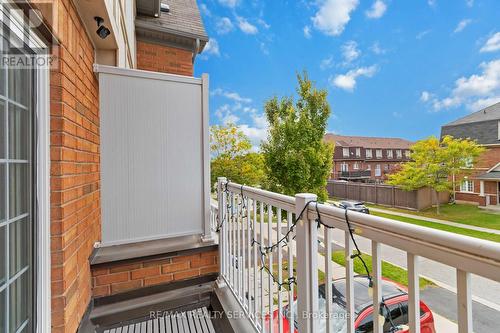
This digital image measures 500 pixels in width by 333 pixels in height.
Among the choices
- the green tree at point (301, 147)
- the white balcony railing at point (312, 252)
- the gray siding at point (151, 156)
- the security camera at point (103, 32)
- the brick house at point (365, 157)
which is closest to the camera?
the white balcony railing at point (312, 252)

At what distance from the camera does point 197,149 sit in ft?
8.29

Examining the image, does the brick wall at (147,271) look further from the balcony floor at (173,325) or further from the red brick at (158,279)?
the balcony floor at (173,325)

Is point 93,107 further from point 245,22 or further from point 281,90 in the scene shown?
point 245,22

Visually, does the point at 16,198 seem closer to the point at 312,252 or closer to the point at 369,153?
the point at 312,252

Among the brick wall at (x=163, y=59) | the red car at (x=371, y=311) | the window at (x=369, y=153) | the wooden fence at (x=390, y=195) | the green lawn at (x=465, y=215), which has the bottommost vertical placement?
the green lawn at (x=465, y=215)

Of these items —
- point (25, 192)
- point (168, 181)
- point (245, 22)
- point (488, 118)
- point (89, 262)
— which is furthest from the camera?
point (245, 22)

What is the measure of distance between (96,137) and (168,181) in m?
0.73

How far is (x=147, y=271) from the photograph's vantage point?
227cm

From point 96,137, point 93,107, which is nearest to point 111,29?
point 93,107

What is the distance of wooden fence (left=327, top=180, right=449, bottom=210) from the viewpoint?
1598cm

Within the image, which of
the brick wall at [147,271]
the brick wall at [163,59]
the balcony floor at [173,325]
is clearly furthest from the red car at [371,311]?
the brick wall at [163,59]

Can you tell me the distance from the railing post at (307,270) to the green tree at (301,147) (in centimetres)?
607

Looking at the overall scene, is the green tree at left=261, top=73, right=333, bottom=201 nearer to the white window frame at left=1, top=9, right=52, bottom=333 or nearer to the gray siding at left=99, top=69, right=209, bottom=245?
the gray siding at left=99, top=69, right=209, bottom=245

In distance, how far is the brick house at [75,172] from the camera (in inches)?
43.5
